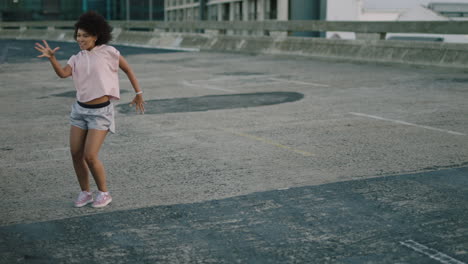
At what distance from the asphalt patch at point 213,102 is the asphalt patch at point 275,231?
5.08 m

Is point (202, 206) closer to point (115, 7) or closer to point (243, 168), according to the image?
point (243, 168)

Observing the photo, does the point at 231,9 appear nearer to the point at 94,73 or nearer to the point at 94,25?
the point at 94,25

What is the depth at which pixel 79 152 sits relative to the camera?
16.7 ft

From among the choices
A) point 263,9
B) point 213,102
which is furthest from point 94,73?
point 263,9

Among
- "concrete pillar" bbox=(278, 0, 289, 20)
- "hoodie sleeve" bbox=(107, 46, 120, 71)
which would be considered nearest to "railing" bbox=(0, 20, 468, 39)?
"hoodie sleeve" bbox=(107, 46, 120, 71)

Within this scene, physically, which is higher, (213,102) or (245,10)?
(245,10)

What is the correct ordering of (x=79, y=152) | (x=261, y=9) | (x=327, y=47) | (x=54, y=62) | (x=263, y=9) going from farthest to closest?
1. (x=261, y=9)
2. (x=263, y=9)
3. (x=327, y=47)
4. (x=79, y=152)
5. (x=54, y=62)

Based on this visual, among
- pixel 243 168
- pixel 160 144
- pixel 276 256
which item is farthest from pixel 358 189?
pixel 160 144

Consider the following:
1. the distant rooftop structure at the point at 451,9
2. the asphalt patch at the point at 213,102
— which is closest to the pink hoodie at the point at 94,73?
the asphalt patch at the point at 213,102

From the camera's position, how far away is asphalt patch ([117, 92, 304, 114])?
10.2 meters

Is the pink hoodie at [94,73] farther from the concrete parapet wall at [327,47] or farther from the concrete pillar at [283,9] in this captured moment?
the concrete pillar at [283,9]

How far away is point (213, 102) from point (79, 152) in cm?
A: 588

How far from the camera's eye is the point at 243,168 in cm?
618

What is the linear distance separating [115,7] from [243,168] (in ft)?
422
